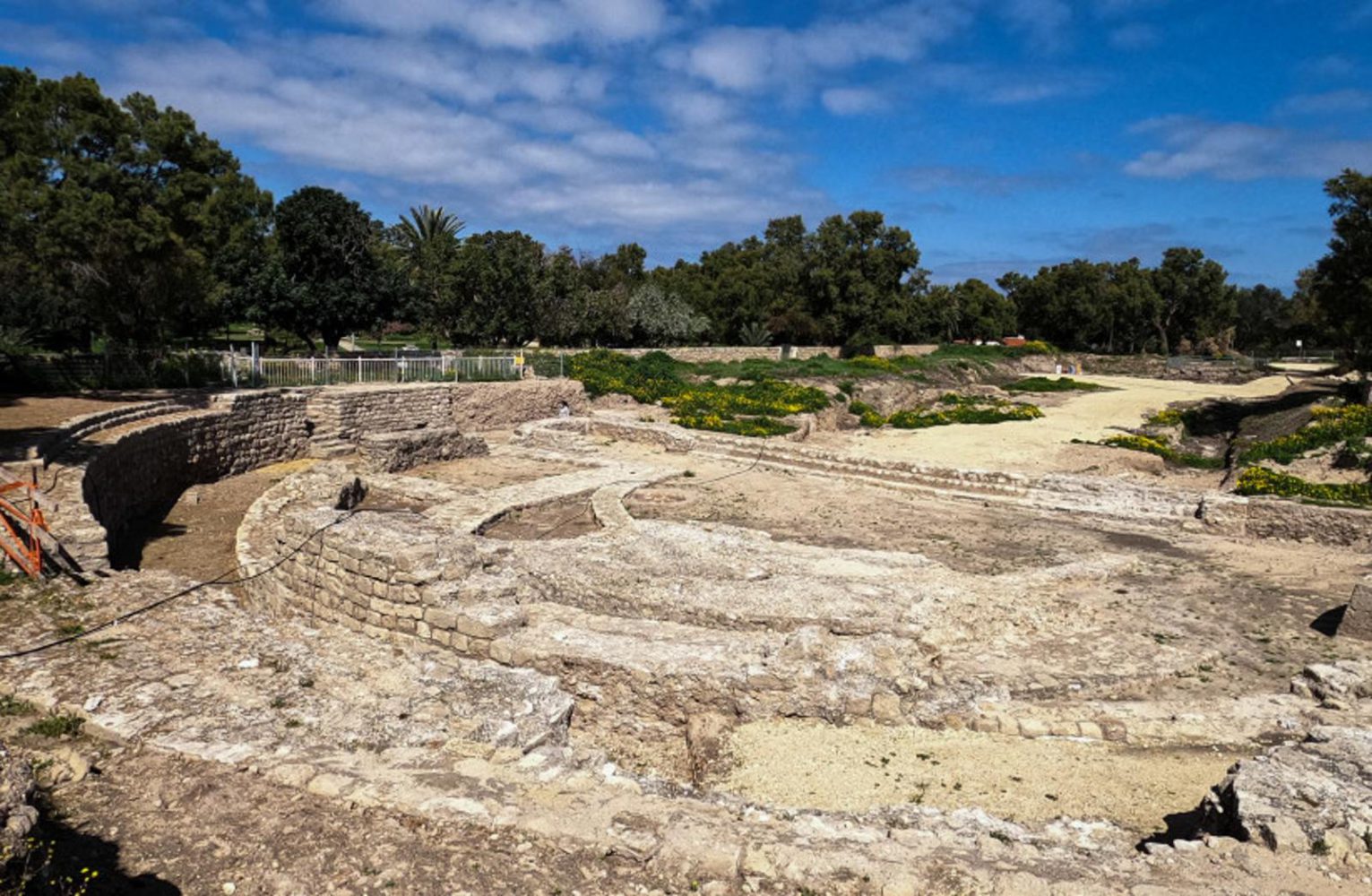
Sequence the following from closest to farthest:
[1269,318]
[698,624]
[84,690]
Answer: [84,690] → [698,624] → [1269,318]

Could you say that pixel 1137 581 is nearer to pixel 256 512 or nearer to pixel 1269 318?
pixel 256 512

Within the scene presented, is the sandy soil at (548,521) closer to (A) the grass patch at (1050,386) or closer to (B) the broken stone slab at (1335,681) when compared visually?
(B) the broken stone slab at (1335,681)

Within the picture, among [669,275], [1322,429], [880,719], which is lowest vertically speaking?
[880,719]

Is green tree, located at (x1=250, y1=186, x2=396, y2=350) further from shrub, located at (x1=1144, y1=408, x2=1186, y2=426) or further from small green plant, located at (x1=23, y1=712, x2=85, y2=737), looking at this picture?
shrub, located at (x1=1144, y1=408, x2=1186, y2=426)

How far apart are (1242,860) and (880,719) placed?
116 inches

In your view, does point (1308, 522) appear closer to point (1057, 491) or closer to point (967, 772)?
point (1057, 491)

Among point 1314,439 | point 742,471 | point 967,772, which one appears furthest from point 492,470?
point 1314,439

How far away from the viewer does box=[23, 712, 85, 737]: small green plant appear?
4.79m

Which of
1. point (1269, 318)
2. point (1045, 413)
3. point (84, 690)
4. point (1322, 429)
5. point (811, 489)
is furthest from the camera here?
point (1269, 318)

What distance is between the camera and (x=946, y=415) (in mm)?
31031

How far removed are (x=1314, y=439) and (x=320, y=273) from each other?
104ft

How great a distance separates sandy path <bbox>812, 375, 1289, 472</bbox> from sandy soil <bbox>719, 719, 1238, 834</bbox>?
12.1m

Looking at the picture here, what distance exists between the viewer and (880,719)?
6.91m

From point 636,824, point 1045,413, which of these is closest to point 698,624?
point 636,824
